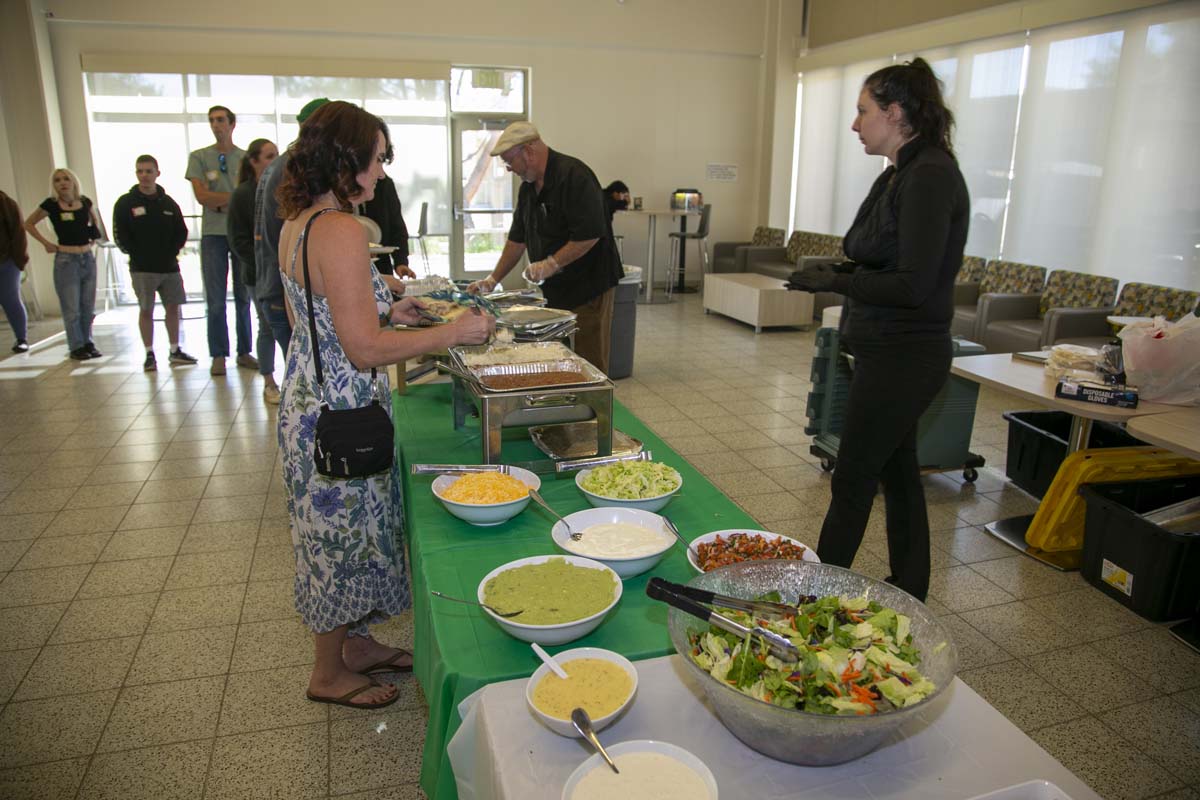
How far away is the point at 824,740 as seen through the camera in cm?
98

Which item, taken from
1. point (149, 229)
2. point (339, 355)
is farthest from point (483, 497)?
point (149, 229)

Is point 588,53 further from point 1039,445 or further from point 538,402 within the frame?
point 538,402

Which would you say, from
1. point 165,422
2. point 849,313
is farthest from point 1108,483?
point 165,422

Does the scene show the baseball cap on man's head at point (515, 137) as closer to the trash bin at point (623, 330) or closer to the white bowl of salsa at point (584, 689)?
the trash bin at point (623, 330)

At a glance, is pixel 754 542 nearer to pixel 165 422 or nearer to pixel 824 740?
pixel 824 740

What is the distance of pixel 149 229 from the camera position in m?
5.49

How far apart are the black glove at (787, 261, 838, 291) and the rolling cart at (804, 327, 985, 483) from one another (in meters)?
1.50

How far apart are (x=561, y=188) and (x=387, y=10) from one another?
247 inches

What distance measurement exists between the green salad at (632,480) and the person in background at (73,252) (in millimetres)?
5715

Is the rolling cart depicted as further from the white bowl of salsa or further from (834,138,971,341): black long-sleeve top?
the white bowl of salsa

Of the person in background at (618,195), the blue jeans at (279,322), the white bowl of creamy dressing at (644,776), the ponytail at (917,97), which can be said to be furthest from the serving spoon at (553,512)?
the person in background at (618,195)

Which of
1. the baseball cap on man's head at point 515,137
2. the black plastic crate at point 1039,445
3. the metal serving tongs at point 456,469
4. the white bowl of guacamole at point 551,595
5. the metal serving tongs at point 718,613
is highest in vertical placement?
the baseball cap on man's head at point 515,137

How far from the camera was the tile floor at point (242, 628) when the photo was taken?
197cm

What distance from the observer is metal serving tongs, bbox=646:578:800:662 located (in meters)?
1.06
